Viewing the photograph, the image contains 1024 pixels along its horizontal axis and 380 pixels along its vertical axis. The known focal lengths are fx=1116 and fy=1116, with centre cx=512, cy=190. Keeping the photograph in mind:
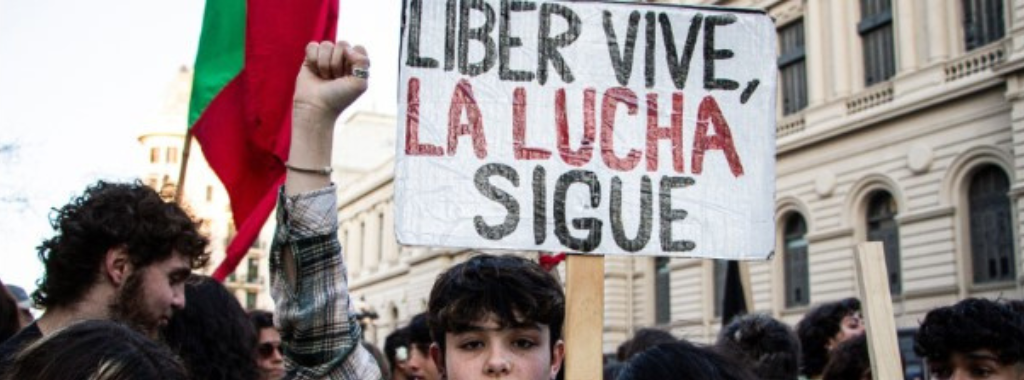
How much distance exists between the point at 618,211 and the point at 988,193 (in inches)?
678

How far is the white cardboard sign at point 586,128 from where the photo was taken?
2.86m

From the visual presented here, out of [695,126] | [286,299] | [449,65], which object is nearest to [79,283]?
[286,299]

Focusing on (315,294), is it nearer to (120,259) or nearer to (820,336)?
(120,259)

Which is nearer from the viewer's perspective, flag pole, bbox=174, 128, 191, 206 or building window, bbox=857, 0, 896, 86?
flag pole, bbox=174, 128, 191, 206

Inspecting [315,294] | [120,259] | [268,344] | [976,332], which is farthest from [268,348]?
[976,332]

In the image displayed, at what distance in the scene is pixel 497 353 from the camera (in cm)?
268

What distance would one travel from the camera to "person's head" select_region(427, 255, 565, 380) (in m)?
2.70

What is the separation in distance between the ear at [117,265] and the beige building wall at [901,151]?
1462 cm

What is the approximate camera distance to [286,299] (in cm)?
220

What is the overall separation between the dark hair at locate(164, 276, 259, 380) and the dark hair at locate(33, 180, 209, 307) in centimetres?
38

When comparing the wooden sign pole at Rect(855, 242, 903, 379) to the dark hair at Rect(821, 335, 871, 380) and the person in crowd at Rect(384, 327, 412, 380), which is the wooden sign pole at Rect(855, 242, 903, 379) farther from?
the person in crowd at Rect(384, 327, 412, 380)

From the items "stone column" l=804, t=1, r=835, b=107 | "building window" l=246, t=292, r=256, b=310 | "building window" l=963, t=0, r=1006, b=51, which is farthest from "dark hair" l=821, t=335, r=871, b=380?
"building window" l=246, t=292, r=256, b=310

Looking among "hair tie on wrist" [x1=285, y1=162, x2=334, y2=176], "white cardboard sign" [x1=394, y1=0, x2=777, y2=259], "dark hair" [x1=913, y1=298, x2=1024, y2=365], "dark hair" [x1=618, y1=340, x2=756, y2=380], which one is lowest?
"dark hair" [x1=618, y1=340, x2=756, y2=380]

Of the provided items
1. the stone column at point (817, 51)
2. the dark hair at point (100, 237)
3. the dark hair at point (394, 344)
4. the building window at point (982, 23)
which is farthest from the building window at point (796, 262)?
the dark hair at point (100, 237)
